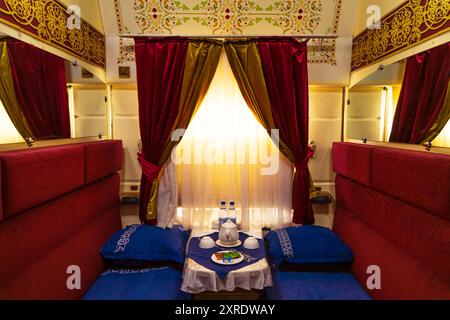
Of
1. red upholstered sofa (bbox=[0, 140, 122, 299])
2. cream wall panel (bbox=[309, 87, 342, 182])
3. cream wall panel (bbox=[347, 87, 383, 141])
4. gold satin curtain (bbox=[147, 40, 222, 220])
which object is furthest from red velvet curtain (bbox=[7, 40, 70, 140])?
cream wall panel (bbox=[347, 87, 383, 141])

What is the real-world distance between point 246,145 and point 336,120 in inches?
36.2

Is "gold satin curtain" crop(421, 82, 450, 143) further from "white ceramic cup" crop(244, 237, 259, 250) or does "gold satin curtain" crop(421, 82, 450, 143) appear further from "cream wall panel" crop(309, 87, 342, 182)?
"white ceramic cup" crop(244, 237, 259, 250)

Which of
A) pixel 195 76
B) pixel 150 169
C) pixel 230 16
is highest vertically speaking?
pixel 230 16

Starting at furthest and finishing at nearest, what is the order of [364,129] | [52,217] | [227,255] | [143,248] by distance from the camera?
[364,129] < [143,248] < [227,255] < [52,217]

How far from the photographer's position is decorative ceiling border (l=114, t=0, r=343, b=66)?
2.32 metres

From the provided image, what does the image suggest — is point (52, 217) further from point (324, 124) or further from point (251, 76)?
point (324, 124)

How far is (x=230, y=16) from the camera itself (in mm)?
2344

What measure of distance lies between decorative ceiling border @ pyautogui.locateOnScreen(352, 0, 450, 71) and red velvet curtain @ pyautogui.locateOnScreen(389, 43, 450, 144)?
0.13 meters

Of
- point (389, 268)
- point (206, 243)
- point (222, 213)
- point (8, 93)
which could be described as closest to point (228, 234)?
point (206, 243)

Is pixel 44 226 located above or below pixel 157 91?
below

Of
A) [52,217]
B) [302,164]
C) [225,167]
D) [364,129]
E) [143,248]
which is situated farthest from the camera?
[225,167]

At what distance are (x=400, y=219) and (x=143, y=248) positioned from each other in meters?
1.72

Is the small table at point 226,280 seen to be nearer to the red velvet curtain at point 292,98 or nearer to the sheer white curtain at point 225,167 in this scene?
the sheer white curtain at point 225,167
